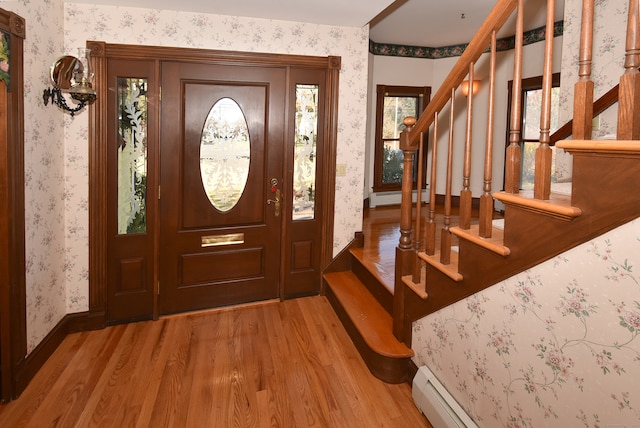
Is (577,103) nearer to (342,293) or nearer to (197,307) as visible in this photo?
(342,293)

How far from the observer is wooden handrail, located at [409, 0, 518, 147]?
160cm

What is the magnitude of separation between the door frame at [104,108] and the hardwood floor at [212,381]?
360 mm

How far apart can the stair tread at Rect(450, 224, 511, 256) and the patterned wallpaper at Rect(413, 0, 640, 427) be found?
120 millimetres

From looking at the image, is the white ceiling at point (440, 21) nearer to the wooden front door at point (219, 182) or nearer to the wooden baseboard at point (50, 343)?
the wooden front door at point (219, 182)

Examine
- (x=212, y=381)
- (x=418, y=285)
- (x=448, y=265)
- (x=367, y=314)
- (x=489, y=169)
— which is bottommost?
(x=212, y=381)

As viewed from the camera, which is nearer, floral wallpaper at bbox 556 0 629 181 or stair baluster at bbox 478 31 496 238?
stair baluster at bbox 478 31 496 238

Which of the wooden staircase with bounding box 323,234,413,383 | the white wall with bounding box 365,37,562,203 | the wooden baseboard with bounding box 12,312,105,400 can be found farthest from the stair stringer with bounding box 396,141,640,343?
the white wall with bounding box 365,37,562,203

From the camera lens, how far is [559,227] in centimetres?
136

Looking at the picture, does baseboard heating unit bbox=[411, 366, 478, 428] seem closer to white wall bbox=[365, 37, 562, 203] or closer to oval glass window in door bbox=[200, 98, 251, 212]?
oval glass window in door bbox=[200, 98, 251, 212]

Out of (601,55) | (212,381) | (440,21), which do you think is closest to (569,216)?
(601,55)

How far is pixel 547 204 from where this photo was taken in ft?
4.46

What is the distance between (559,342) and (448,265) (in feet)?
2.33

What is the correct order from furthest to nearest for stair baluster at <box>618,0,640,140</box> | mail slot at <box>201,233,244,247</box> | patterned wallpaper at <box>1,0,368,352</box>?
1. mail slot at <box>201,233,244,247</box>
2. patterned wallpaper at <box>1,0,368,352</box>
3. stair baluster at <box>618,0,640,140</box>

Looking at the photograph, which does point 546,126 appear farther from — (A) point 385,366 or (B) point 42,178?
(B) point 42,178
